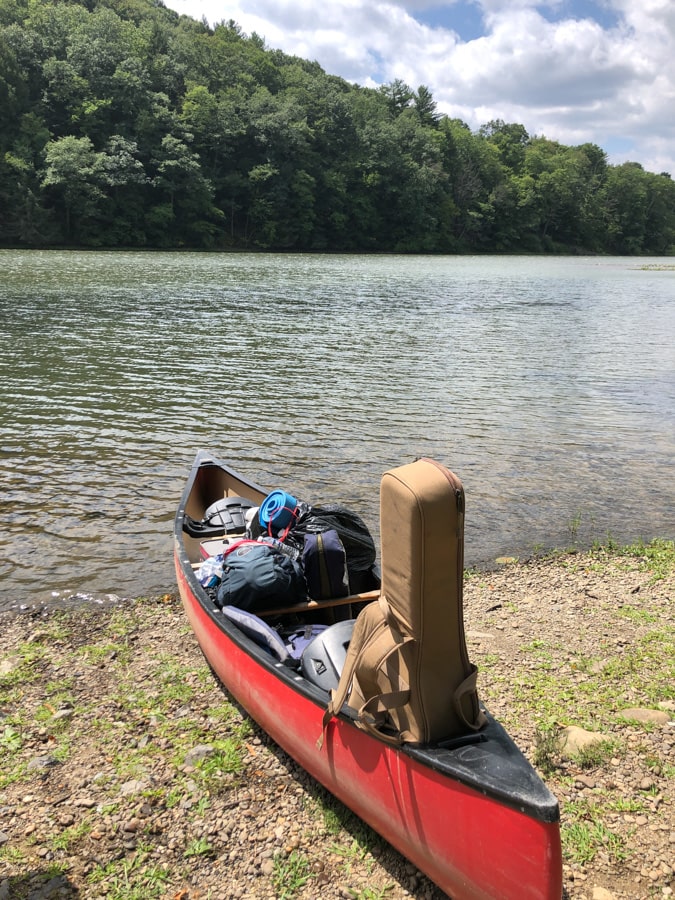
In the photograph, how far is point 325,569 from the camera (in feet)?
15.5

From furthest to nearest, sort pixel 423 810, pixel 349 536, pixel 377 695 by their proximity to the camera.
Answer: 1. pixel 349 536
2. pixel 377 695
3. pixel 423 810

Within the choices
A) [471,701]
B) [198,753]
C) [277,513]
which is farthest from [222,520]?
[471,701]

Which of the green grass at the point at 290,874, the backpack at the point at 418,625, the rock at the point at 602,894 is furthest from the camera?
the green grass at the point at 290,874

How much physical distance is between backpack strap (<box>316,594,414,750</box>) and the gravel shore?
770mm

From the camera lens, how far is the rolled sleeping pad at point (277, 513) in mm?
5617

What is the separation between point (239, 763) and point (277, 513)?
212 cm

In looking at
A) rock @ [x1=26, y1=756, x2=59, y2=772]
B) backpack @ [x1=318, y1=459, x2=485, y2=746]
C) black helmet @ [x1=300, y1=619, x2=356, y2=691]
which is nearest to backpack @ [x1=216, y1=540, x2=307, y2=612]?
black helmet @ [x1=300, y1=619, x2=356, y2=691]

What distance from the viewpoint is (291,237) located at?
78.1m

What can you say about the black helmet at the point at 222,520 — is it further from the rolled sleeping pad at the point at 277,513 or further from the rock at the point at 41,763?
the rock at the point at 41,763

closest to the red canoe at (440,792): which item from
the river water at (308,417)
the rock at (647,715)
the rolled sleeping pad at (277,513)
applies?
the rock at (647,715)

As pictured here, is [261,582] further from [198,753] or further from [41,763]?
[41,763]

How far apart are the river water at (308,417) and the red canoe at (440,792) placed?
3.04 metres

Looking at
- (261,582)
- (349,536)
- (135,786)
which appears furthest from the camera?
(349,536)

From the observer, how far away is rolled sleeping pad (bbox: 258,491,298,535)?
221 inches
